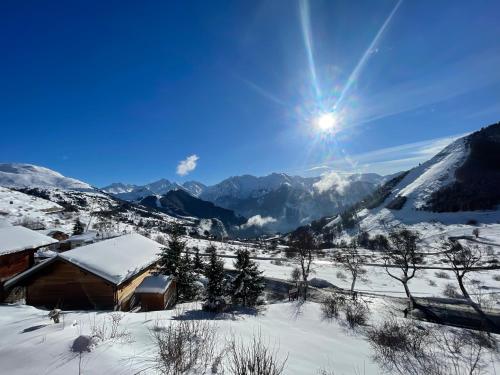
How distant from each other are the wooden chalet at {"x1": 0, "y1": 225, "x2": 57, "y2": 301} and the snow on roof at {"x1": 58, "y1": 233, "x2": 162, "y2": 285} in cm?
416

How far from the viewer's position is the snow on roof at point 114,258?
18.8m

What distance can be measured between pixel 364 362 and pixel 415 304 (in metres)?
29.3

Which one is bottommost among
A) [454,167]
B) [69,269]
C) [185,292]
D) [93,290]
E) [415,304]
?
[415,304]

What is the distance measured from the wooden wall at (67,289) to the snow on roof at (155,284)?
109 inches

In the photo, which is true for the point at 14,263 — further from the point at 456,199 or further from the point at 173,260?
the point at 456,199

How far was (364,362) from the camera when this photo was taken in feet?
29.8

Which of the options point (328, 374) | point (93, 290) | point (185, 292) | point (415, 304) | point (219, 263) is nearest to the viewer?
point (328, 374)

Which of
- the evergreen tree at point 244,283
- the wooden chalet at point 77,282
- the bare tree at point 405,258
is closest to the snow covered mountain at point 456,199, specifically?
the bare tree at point 405,258

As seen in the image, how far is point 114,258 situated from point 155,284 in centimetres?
412

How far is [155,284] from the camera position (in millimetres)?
22016

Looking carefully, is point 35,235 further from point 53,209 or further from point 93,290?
point 53,209

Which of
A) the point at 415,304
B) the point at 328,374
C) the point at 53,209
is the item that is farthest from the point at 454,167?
the point at 53,209

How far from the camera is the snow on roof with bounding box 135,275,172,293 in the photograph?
21.4 metres

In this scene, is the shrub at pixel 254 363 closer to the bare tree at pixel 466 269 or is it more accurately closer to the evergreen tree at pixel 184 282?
the evergreen tree at pixel 184 282
